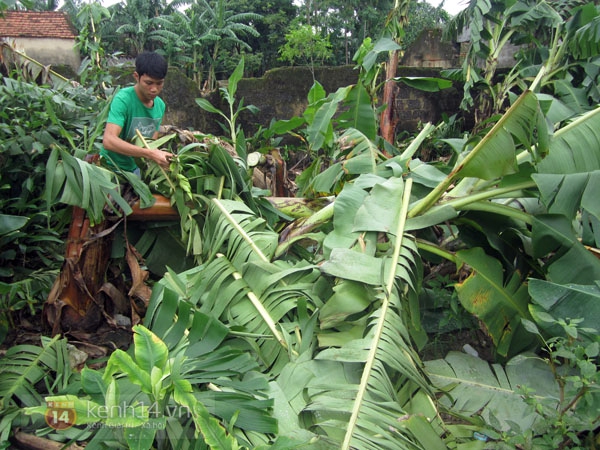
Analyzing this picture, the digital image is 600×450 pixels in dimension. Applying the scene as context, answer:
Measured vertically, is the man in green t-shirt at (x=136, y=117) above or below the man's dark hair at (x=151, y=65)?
below

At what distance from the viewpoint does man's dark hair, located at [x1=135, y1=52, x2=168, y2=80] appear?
2.86 metres

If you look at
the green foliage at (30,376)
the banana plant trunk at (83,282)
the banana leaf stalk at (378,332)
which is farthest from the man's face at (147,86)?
the banana leaf stalk at (378,332)

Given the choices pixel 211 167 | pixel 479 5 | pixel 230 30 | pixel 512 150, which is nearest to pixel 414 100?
pixel 479 5

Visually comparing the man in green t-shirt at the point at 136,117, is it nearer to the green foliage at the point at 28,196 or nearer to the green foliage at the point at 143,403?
the green foliage at the point at 28,196

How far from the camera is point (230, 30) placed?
13.8 meters

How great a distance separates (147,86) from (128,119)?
0.76ft

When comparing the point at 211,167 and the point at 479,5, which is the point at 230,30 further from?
the point at 211,167

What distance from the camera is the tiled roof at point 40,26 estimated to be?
12.4m

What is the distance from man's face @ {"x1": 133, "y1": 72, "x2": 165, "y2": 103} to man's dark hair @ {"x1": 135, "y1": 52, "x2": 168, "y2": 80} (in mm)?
28

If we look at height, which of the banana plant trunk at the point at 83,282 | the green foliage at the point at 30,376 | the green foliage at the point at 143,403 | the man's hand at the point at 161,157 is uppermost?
the man's hand at the point at 161,157

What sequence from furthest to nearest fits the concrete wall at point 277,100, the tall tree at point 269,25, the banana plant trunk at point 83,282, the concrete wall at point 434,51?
the tall tree at point 269,25, the concrete wall at point 434,51, the concrete wall at point 277,100, the banana plant trunk at point 83,282

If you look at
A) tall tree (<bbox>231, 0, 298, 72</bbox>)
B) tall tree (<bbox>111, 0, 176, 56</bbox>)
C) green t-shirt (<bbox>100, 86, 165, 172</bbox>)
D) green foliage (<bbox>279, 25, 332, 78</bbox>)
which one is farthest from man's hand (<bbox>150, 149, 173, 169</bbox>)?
tall tree (<bbox>231, 0, 298, 72</bbox>)

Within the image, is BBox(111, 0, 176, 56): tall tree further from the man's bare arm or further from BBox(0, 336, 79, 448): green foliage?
BBox(0, 336, 79, 448): green foliage

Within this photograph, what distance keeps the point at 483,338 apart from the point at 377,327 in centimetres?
123
